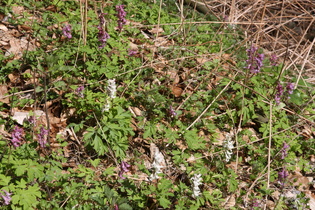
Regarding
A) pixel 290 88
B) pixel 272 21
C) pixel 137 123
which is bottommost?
pixel 137 123

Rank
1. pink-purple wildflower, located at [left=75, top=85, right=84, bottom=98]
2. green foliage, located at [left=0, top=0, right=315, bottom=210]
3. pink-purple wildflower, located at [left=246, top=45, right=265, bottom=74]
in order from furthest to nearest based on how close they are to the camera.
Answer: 1. pink-purple wildflower, located at [left=246, top=45, right=265, bottom=74]
2. pink-purple wildflower, located at [left=75, top=85, right=84, bottom=98]
3. green foliage, located at [left=0, top=0, right=315, bottom=210]

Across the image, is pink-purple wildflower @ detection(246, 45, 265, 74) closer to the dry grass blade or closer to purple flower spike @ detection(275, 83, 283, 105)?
the dry grass blade

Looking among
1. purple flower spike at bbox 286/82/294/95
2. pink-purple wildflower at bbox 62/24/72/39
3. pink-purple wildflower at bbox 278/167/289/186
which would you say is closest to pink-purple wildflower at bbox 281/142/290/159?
pink-purple wildflower at bbox 278/167/289/186

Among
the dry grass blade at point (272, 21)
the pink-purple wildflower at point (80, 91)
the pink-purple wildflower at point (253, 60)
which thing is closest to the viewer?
the pink-purple wildflower at point (80, 91)

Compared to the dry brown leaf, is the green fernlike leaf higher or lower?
higher

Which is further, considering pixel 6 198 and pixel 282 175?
pixel 282 175

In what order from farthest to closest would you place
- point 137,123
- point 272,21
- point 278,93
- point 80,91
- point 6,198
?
point 272,21 < point 278,93 < point 137,123 < point 80,91 < point 6,198

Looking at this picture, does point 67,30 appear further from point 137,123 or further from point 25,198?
point 25,198

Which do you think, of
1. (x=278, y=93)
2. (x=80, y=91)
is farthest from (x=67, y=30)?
(x=278, y=93)

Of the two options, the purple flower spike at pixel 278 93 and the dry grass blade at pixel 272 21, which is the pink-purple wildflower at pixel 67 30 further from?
the purple flower spike at pixel 278 93

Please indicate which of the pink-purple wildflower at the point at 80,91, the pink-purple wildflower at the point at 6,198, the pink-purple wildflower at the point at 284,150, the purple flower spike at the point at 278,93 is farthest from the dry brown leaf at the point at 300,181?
the pink-purple wildflower at the point at 6,198

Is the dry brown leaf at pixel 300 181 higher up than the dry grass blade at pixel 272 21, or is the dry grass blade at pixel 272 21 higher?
the dry grass blade at pixel 272 21

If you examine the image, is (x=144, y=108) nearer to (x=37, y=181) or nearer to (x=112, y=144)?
(x=112, y=144)

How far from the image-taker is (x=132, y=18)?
5375 millimetres
